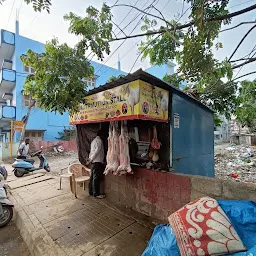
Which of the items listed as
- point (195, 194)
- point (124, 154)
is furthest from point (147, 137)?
point (195, 194)

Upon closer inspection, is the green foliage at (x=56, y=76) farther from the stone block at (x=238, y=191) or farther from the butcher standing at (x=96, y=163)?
the stone block at (x=238, y=191)

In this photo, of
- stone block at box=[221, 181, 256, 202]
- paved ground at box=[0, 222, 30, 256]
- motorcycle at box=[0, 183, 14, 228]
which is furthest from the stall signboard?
paved ground at box=[0, 222, 30, 256]

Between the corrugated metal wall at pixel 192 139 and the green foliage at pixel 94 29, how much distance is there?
1.96 meters

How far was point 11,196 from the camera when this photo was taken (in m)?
5.25

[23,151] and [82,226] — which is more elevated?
[23,151]

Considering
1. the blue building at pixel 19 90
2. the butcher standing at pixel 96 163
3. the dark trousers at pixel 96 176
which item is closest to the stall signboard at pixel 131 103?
the butcher standing at pixel 96 163

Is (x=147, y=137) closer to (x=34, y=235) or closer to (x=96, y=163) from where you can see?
(x=96, y=163)

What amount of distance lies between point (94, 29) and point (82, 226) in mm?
4014

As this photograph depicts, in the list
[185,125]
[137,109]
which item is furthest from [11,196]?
[185,125]

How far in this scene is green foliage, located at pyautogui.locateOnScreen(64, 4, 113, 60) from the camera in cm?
385

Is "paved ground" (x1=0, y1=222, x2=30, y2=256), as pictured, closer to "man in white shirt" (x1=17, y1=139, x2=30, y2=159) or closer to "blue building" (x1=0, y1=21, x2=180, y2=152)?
"man in white shirt" (x1=17, y1=139, x2=30, y2=159)

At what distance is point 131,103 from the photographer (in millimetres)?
3021

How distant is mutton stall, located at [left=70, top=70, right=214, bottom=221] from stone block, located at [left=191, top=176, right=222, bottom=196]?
0.59 ft

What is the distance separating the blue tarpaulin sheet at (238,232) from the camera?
164 cm
